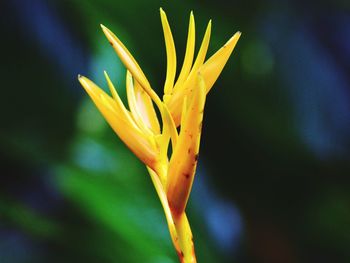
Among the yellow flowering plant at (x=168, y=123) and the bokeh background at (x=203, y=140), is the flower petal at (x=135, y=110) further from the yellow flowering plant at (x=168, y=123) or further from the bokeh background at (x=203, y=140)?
the bokeh background at (x=203, y=140)

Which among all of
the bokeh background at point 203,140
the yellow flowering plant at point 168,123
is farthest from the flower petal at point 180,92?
the bokeh background at point 203,140

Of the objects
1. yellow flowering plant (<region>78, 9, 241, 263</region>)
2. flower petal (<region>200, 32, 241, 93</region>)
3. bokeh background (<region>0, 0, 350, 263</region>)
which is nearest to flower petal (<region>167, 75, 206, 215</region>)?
yellow flowering plant (<region>78, 9, 241, 263</region>)

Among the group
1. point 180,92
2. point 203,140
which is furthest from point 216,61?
point 203,140

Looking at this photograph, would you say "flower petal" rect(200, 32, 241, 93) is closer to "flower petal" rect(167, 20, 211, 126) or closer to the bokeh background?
"flower petal" rect(167, 20, 211, 126)

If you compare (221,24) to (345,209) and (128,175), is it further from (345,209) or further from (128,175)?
(345,209)

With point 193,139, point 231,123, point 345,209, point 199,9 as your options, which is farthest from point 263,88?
point 193,139
